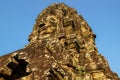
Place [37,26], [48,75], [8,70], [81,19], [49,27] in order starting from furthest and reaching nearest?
[81,19] → [37,26] → [49,27] → [8,70] → [48,75]

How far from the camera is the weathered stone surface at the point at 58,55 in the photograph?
75.0 ft

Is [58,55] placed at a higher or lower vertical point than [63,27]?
lower

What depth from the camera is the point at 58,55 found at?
26.3m

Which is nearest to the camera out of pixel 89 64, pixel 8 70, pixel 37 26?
pixel 8 70

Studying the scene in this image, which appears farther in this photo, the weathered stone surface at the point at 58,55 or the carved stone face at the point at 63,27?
the carved stone face at the point at 63,27

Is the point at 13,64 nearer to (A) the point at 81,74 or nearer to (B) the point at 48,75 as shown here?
(B) the point at 48,75

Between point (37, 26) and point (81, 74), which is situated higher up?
point (37, 26)

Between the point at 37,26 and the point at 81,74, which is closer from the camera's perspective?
the point at 81,74

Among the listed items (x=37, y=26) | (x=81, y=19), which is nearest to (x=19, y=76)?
(x=37, y=26)

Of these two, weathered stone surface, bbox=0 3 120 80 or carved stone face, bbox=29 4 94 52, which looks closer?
weathered stone surface, bbox=0 3 120 80

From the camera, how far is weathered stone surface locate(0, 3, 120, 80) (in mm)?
22861

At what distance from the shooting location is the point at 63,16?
50219 mm

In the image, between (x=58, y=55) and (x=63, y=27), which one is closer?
(x=58, y=55)

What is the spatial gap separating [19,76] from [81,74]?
11.8 meters
